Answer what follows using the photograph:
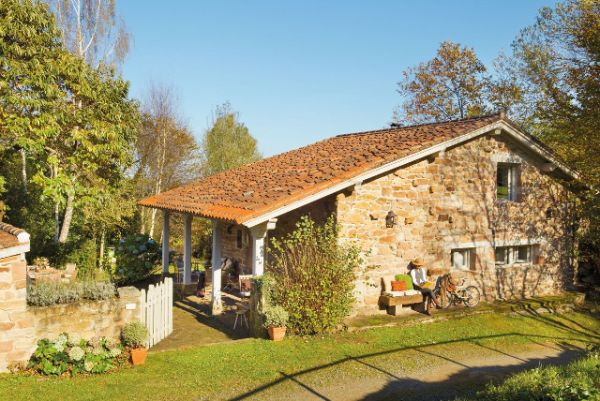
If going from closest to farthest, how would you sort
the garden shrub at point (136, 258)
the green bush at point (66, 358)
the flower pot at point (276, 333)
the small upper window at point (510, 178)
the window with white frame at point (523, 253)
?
the green bush at point (66, 358) < the flower pot at point (276, 333) < the small upper window at point (510, 178) < the window with white frame at point (523, 253) < the garden shrub at point (136, 258)

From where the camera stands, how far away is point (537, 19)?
20.4 m

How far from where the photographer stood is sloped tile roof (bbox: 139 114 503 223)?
1003cm

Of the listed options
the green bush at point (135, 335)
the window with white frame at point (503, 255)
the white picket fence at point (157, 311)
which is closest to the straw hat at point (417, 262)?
the window with white frame at point (503, 255)

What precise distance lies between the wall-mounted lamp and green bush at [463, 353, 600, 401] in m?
5.44

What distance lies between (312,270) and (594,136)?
10428 millimetres

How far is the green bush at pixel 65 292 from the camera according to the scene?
7.91 m

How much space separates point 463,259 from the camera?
41.5 feet

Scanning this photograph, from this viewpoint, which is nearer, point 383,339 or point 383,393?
point 383,393

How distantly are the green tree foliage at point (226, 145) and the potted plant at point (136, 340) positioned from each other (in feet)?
70.0

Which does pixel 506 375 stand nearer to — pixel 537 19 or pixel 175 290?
pixel 175 290

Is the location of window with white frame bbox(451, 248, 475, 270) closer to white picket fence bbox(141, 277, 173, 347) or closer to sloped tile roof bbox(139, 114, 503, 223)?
sloped tile roof bbox(139, 114, 503, 223)

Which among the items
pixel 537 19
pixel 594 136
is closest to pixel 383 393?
pixel 594 136

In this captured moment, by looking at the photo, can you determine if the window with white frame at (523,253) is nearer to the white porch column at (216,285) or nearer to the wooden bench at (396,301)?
the wooden bench at (396,301)

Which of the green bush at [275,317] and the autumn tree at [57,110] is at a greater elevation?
the autumn tree at [57,110]
